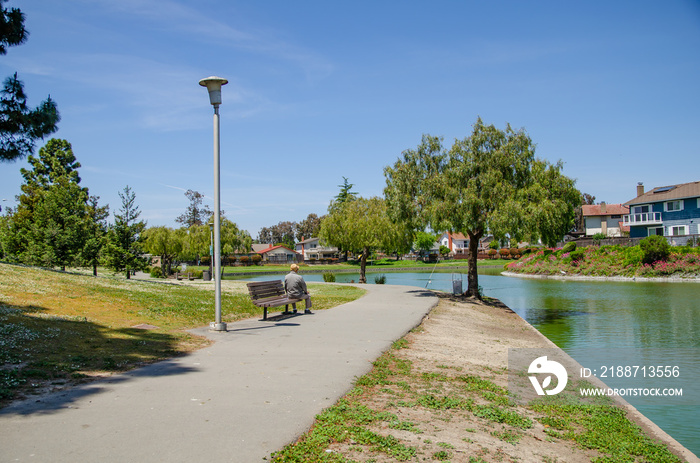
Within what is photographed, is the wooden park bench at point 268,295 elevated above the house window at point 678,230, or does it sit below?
below

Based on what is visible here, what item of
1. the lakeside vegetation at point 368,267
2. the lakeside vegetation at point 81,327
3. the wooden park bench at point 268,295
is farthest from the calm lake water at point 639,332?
the lakeside vegetation at point 368,267

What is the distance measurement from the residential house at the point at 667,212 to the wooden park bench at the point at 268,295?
53345 mm

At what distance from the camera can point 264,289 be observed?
1329 centimetres

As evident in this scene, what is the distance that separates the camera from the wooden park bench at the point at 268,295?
501 inches

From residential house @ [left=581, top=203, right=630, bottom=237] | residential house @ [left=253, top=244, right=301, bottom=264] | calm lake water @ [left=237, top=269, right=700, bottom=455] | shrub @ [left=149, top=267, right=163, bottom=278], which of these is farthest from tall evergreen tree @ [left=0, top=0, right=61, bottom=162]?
residential house @ [left=253, top=244, right=301, bottom=264]

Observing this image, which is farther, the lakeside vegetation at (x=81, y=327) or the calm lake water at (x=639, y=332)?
the calm lake water at (x=639, y=332)

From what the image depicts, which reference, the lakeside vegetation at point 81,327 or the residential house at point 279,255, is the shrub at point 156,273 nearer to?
the lakeside vegetation at point 81,327

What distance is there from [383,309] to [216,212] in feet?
22.9

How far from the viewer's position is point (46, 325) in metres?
9.38

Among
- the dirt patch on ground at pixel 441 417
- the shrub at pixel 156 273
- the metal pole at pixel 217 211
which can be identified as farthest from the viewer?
the shrub at pixel 156 273

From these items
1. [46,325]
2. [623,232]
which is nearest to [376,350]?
[46,325]

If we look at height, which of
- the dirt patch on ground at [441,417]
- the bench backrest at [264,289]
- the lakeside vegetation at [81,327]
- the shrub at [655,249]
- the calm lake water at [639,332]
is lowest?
the calm lake water at [639,332]

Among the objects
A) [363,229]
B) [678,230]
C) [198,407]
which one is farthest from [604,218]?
[198,407]

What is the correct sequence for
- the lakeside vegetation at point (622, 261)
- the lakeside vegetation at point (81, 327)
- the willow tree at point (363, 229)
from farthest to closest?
the lakeside vegetation at point (622, 261)
the willow tree at point (363, 229)
the lakeside vegetation at point (81, 327)
